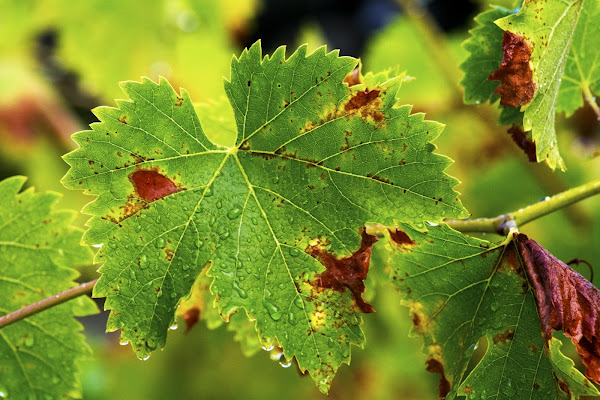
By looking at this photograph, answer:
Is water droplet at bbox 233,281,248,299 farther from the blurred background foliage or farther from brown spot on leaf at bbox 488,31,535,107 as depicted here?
the blurred background foliage

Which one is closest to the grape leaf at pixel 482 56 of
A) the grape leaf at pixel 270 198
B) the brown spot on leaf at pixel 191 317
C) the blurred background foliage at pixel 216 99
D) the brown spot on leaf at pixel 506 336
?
the grape leaf at pixel 270 198

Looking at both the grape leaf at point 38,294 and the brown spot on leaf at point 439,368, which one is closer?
the brown spot on leaf at point 439,368

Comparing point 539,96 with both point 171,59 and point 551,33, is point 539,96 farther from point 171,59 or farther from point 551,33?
point 171,59

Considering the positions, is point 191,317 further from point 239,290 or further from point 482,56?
point 482,56

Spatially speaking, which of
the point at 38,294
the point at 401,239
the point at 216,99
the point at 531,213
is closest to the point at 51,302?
the point at 38,294

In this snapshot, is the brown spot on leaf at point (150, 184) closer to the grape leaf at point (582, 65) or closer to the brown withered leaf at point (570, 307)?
the brown withered leaf at point (570, 307)

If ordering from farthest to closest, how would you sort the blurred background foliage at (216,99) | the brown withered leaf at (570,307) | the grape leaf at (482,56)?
1. the blurred background foliage at (216,99)
2. the grape leaf at (482,56)
3. the brown withered leaf at (570,307)
